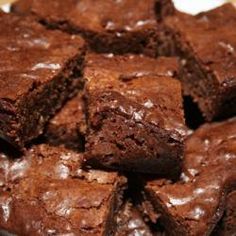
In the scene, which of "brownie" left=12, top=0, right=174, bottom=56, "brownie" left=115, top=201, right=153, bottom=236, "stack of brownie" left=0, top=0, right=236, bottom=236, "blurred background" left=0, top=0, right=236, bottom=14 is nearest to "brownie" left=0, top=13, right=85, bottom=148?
"stack of brownie" left=0, top=0, right=236, bottom=236

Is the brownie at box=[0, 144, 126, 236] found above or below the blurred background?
below

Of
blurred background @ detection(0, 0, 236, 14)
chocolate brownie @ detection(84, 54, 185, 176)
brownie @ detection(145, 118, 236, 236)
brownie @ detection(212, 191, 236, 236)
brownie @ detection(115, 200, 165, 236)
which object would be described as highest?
blurred background @ detection(0, 0, 236, 14)

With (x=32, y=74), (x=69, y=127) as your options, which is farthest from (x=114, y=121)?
(x=32, y=74)

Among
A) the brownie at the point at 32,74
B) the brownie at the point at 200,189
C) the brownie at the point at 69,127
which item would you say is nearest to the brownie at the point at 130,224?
the brownie at the point at 200,189

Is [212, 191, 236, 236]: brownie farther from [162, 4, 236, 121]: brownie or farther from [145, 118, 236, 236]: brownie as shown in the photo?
[162, 4, 236, 121]: brownie

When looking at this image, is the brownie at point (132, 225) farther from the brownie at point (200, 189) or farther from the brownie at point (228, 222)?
the brownie at point (228, 222)

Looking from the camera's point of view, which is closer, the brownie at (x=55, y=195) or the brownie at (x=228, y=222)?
the brownie at (x=55, y=195)

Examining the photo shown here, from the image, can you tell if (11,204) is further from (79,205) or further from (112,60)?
(112,60)
